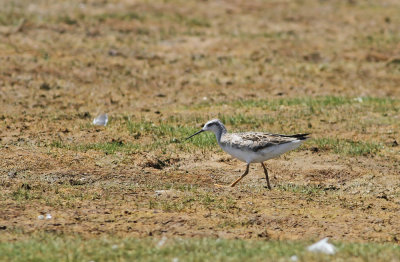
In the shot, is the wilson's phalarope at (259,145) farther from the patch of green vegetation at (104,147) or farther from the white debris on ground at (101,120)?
the white debris on ground at (101,120)

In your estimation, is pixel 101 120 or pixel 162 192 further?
pixel 101 120

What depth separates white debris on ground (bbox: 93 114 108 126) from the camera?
52.0ft

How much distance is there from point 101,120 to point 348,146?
5325 millimetres

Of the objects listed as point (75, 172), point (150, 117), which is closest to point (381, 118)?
point (150, 117)

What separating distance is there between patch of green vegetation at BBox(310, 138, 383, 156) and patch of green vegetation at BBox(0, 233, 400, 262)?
199 inches

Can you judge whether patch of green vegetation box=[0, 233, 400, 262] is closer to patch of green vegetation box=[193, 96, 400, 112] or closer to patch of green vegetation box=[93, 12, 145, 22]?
patch of green vegetation box=[193, 96, 400, 112]

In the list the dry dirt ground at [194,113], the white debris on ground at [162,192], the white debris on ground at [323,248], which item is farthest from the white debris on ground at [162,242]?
the white debris on ground at [162,192]

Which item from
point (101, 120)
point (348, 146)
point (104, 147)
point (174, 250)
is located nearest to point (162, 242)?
point (174, 250)

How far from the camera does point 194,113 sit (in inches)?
680

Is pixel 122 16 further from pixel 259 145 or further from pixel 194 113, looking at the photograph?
pixel 259 145

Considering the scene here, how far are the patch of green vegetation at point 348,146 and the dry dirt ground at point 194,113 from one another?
1.5 inches

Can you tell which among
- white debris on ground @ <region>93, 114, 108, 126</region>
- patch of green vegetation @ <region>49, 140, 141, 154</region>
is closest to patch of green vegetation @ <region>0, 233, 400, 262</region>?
patch of green vegetation @ <region>49, 140, 141, 154</region>

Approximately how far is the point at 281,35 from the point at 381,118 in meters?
8.21

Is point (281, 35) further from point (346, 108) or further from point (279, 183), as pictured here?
point (279, 183)
